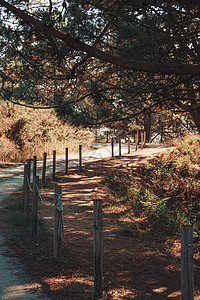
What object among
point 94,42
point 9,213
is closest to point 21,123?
point 9,213

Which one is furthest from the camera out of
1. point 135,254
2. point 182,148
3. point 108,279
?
point 182,148

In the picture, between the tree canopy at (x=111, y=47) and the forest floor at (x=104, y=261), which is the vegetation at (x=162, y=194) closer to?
the forest floor at (x=104, y=261)

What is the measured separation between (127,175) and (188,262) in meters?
8.32

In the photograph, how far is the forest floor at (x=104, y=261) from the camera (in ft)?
13.9

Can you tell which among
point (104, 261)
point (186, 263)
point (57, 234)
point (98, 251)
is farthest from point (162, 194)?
point (186, 263)

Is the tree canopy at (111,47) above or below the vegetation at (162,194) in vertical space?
above

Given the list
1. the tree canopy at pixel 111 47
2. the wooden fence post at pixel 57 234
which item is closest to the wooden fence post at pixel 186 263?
the wooden fence post at pixel 57 234

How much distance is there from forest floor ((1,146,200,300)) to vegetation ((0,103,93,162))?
9564mm

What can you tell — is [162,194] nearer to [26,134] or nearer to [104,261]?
[104,261]

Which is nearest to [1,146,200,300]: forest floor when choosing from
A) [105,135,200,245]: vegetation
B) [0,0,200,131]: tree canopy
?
[105,135,200,245]: vegetation

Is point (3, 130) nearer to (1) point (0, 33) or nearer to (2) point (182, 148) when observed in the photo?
(2) point (182, 148)

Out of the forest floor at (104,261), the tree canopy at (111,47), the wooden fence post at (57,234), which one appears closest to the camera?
the forest floor at (104,261)

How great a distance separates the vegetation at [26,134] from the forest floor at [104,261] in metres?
9.56

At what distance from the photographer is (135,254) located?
5.83 metres
